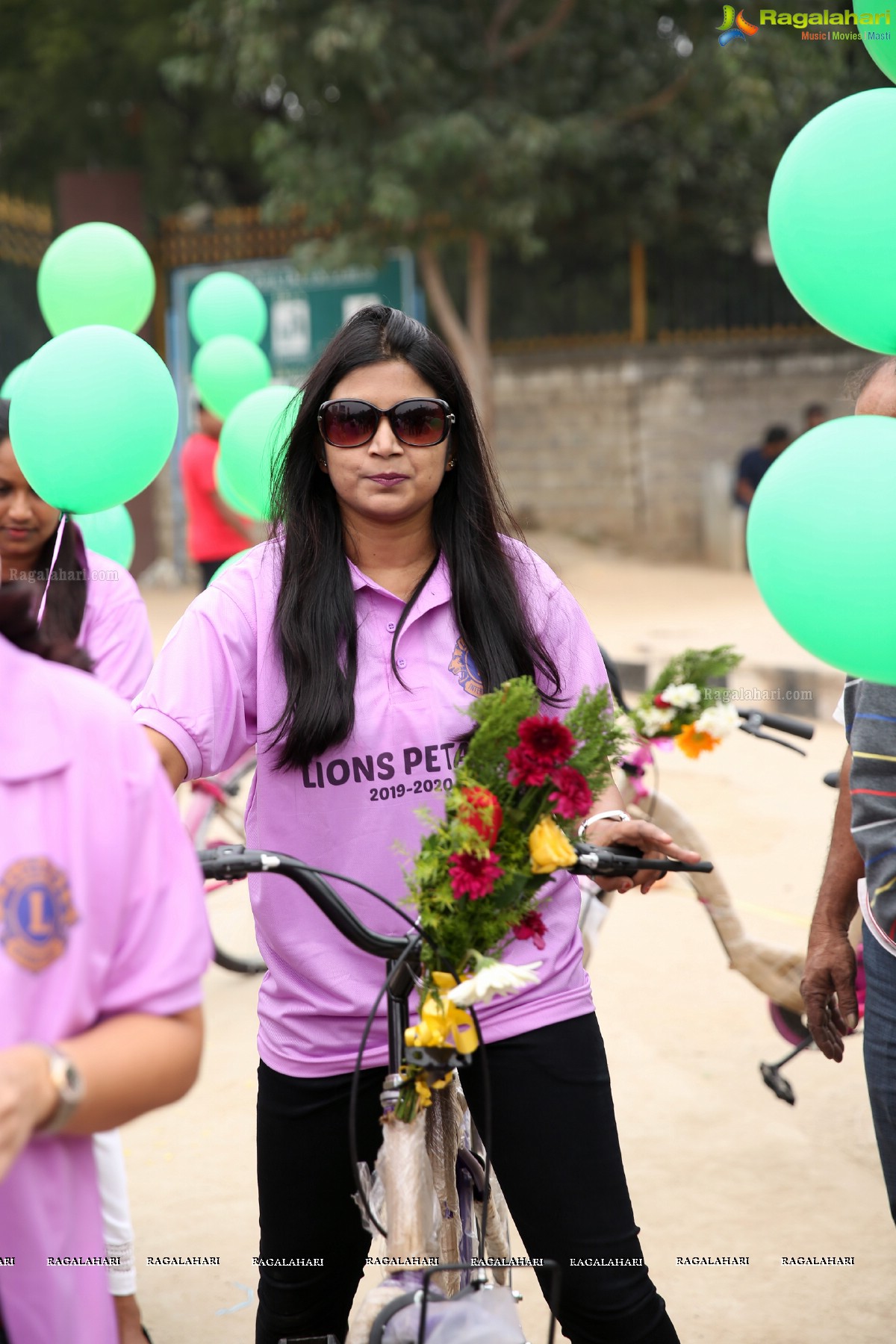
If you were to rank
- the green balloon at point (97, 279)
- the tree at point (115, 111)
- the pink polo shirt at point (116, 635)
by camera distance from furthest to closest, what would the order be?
the tree at point (115, 111) → the green balloon at point (97, 279) → the pink polo shirt at point (116, 635)

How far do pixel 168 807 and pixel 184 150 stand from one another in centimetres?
1805

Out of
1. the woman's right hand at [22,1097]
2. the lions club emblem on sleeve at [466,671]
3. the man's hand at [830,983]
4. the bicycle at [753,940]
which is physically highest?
the lions club emblem on sleeve at [466,671]

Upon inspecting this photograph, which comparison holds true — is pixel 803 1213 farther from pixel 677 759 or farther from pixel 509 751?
pixel 677 759

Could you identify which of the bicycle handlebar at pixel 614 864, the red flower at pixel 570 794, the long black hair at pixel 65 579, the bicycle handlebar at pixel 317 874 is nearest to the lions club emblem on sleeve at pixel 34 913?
the bicycle handlebar at pixel 317 874

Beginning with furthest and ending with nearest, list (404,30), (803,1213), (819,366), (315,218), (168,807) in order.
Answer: (819,366) < (315,218) < (404,30) < (803,1213) < (168,807)

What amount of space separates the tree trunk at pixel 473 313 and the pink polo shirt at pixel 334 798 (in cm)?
1306

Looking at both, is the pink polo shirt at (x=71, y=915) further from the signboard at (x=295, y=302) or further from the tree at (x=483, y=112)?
the signboard at (x=295, y=302)

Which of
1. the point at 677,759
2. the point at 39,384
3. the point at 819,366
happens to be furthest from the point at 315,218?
the point at 39,384

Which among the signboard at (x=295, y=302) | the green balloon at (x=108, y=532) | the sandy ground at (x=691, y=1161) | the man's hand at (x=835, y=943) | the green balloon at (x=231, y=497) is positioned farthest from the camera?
the signboard at (x=295, y=302)

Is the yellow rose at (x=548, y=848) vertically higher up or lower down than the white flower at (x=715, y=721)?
lower down

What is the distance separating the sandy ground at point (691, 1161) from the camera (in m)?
3.26

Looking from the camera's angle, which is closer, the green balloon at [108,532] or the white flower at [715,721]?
the white flower at [715,721]

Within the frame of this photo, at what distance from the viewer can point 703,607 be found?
14000 millimetres

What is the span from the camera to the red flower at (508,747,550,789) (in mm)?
1757
